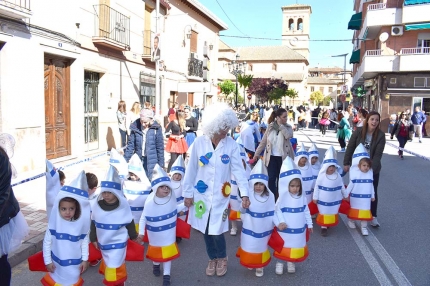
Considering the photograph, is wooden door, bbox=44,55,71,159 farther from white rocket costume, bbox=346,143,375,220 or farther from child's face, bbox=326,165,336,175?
white rocket costume, bbox=346,143,375,220

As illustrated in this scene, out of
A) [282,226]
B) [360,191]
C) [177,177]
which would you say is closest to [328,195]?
[360,191]

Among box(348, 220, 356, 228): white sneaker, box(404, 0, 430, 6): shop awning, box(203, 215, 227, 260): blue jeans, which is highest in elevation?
box(404, 0, 430, 6): shop awning

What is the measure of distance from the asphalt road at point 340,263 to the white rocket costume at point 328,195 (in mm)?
256

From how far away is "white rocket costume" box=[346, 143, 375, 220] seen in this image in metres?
5.71

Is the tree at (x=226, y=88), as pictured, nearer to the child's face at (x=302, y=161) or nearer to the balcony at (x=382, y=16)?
the balcony at (x=382, y=16)

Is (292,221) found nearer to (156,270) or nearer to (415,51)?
(156,270)

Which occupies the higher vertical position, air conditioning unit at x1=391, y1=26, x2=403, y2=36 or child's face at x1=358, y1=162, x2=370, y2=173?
air conditioning unit at x1=391, y1=26, x2=403, y2=36

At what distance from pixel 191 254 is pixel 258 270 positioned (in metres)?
1.01

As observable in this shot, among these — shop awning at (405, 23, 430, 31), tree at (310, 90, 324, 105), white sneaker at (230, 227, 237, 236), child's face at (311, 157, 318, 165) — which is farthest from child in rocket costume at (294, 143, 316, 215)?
tree at (310, 90, 324, 105)

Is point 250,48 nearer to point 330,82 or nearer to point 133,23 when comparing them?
point 330,82

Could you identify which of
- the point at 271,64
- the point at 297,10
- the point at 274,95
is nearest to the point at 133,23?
the point at 274,95

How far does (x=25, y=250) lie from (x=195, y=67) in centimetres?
2013

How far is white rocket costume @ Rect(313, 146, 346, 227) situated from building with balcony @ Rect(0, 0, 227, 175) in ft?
22.3

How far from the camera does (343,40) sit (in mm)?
26656
